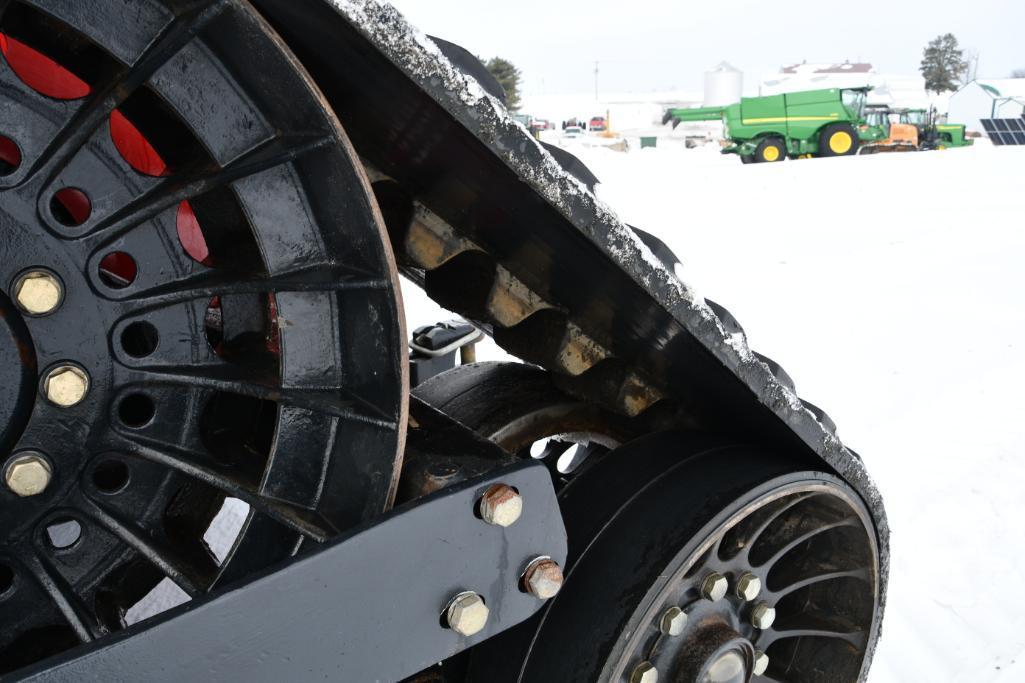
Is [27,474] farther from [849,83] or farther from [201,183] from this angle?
[849,83]

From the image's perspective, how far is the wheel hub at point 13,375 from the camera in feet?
3.56

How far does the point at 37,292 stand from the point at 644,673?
1.14 m

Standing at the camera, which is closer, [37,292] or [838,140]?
[37,292]

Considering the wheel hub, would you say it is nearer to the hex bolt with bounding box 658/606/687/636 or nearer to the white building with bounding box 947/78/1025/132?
the hex bolt with bounding box 658/606/687/636

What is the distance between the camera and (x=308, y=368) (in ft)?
4.23

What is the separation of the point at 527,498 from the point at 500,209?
43cm

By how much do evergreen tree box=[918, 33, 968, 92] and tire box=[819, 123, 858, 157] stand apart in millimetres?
61139

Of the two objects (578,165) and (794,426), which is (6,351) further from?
(794,426)

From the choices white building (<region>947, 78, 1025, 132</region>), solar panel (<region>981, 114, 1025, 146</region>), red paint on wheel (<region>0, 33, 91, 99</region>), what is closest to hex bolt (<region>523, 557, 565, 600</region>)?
red paint on wheel (<region>0, 33, 91, 99</region>)

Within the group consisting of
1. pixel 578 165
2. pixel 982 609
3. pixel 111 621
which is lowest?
pixel 982 609

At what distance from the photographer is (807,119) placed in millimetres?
23094

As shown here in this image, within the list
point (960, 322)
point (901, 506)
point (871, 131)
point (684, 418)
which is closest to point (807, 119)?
point (871, 131)

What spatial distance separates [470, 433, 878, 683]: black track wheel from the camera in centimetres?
155

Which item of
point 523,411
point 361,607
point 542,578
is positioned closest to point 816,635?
point 523,411
